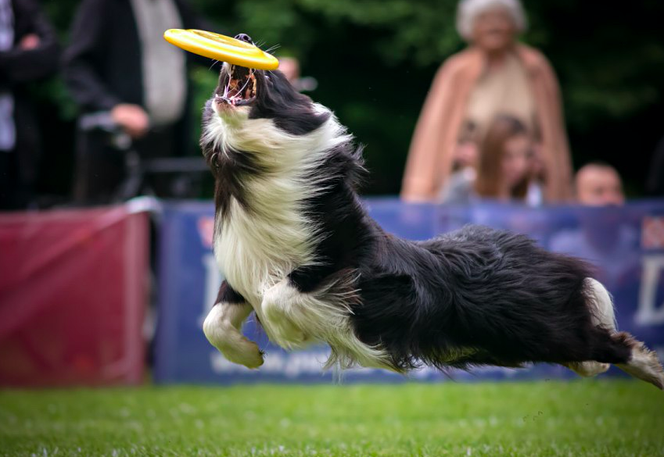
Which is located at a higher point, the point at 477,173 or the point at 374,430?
the point at 477,173

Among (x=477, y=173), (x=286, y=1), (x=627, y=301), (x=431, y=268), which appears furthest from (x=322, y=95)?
(x=431, y=268)

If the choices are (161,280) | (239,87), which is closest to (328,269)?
(239,87)

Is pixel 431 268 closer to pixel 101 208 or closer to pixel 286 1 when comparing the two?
pixel 101 208

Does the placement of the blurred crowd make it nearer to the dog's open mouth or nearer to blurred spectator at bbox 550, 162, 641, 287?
blurred spectator at bbox 550, 162, 641, 287

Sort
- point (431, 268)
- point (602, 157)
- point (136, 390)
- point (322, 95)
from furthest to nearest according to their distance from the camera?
point (602, 157) → point (322, 95) → point (136, 390) → point (431, 268)

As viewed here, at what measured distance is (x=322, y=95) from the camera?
46.6 ft

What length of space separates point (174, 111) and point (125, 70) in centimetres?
52

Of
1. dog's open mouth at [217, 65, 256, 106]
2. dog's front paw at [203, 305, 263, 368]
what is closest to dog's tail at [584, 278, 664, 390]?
dog's front paw at [203, 305, 263, 368]

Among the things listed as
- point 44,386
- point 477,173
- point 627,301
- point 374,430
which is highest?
point 477,173

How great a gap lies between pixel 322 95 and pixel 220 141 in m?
10.3

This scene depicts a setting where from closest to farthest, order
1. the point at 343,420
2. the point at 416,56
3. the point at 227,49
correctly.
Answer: the point at 227,49
the point at 343,420
the point at 416,56

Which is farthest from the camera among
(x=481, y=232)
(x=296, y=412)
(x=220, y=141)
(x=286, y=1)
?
(x=286, y=1)

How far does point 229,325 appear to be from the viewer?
4434 millimetres

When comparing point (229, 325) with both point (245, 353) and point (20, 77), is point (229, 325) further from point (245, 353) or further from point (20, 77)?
point (20, 77)
